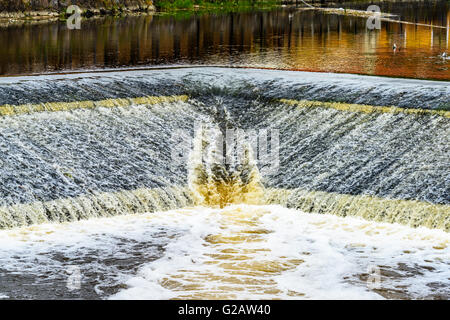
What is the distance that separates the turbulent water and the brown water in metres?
4.59

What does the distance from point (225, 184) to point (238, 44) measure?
16.2 m

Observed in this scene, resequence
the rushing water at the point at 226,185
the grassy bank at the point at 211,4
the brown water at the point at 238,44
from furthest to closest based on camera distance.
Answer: the grassy bank at the point at 211,4, the brown water at the point at 238,44, the rushing water at the point at 226,185

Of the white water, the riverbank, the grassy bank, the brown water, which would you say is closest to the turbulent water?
the white water

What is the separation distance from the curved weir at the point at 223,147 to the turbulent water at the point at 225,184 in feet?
0.11

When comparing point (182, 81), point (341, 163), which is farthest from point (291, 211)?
point (182, 81)

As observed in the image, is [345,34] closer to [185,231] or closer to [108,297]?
[185,231]

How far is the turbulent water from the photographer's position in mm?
11688

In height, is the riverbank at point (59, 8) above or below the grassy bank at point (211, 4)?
below

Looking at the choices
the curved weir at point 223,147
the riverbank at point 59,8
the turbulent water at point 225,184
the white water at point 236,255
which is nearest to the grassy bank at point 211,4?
the riverbank at point 59,8

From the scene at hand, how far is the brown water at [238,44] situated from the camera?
950 inches

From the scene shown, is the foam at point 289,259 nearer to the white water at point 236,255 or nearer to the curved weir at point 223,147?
the white water at point 236,255

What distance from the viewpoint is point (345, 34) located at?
114 feet

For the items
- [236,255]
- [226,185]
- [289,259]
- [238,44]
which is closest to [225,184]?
[226,185]

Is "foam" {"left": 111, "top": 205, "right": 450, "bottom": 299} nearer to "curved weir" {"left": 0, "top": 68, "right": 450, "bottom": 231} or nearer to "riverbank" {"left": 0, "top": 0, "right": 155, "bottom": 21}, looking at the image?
"curved weir" {"left": 0, "top": 68, "right": 450, "bottom": 231}
